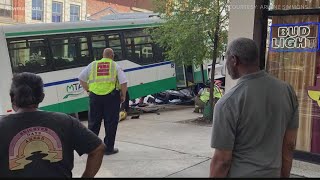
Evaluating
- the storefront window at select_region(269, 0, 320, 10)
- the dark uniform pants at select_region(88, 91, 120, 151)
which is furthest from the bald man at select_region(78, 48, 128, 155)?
the storefront window at select_region(269, 0, 320, 10)

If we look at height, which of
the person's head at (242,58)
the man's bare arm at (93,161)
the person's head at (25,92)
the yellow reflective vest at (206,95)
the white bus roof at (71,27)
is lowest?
the yellow reflective vest at (206,95)

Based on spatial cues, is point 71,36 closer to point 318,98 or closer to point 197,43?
point 197,43

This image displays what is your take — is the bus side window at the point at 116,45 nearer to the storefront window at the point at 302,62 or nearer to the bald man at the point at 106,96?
the bald man at the point at 106,96

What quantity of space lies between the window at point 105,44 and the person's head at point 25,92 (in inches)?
399

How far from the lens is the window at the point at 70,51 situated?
11609 mm

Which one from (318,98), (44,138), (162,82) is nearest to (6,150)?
(44,138)

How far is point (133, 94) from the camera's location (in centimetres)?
1349

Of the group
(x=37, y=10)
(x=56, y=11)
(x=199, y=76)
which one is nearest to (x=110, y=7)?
(x=56, y=11)

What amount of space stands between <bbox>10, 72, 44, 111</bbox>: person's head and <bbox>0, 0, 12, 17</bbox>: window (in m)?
25.4

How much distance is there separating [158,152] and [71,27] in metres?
→ 6.12

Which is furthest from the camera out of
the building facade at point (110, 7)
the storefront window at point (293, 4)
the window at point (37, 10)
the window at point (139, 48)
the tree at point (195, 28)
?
the building facade at point (110, 7)

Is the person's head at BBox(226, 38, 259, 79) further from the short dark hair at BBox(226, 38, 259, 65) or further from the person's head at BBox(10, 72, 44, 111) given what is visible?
the person's head at BBox(10, 72, 44, 111)

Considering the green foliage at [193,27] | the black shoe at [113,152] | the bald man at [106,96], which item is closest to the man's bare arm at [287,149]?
the bald man at [106,96]

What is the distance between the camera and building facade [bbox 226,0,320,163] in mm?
5762
